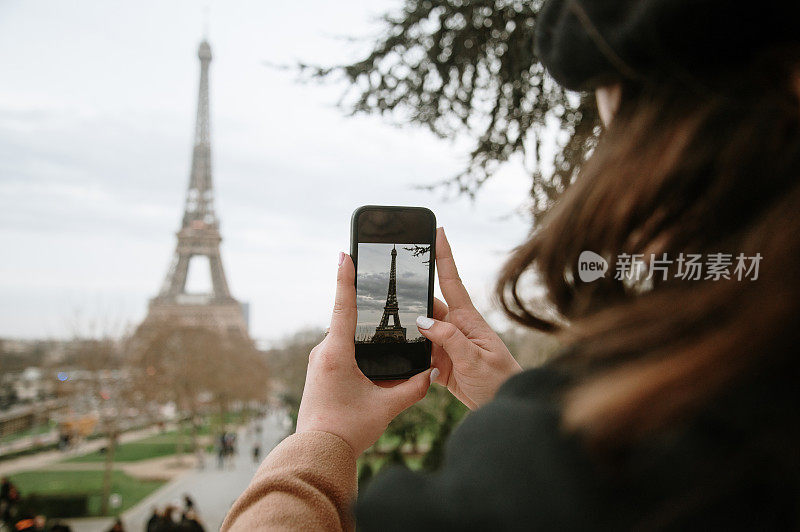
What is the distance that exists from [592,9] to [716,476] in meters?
0.44

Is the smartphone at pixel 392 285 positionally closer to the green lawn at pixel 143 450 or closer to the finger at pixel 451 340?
the finger at pixel 451 340

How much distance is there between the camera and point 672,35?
54cm

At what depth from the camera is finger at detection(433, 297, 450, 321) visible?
4.19 feet

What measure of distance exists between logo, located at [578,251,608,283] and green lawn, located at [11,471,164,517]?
48.0ft

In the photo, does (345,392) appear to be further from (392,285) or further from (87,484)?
(87,484)

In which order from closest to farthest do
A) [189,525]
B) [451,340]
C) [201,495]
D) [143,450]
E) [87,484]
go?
1. [451,340]
2. [189,525]
3. [201,495]
4. [87,484]
5. [143,450]

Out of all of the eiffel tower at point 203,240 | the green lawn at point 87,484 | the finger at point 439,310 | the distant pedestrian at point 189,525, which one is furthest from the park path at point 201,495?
the finger at point 439,310

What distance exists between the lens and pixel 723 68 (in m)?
0.55

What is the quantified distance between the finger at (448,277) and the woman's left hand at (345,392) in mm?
221

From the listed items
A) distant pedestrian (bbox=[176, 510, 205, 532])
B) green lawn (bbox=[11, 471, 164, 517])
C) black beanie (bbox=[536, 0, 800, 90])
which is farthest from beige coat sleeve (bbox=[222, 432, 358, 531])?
green lawn (bbox=[11, 471, 164, 517])

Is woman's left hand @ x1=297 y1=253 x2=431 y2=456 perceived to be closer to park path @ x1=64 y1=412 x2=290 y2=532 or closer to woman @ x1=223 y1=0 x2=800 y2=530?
woman @ x1=223 y1=0 x2=800 y2=530

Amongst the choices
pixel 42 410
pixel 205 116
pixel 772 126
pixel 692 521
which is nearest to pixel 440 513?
pixel 692 521

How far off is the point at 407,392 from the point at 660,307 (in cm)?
63

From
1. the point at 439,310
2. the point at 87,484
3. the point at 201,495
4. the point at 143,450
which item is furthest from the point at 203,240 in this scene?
the point at 439,310
